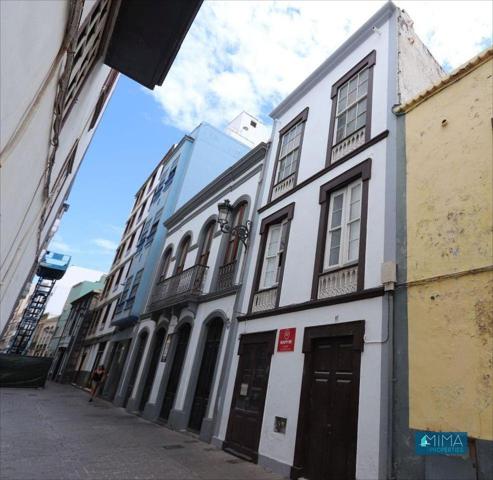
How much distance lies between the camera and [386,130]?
26.3 ft

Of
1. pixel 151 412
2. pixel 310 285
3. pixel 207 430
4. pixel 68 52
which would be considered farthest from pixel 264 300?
pixel 68 52

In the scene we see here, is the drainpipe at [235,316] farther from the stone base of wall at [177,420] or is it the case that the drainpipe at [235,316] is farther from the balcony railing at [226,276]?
the stone base of wall at [177,420]

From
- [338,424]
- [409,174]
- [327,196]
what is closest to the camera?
[338,424]

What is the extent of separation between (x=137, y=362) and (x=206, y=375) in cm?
739

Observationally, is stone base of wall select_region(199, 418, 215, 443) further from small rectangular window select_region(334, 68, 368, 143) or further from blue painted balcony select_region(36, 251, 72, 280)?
blue painted balcony select_region(36, 251, 72, 280)

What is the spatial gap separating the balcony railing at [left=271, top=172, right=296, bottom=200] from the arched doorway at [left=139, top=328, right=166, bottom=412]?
7.95 m

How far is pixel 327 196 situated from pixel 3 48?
821cm

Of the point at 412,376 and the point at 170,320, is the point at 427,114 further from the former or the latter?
the point at 170,320

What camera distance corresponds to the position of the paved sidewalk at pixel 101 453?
6123 mm

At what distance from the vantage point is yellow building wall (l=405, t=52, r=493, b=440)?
16.4ft

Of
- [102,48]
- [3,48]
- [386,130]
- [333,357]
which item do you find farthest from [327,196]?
[3,48]

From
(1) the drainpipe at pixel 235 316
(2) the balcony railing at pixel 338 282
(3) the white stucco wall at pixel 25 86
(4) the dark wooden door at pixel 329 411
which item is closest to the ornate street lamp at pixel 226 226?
(1) the drainpipe at pixel 235 316

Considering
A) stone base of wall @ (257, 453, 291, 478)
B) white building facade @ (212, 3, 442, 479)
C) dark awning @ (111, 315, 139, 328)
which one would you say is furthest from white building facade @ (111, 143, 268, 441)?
stone base of wall @ (257, 453, 291, 478)

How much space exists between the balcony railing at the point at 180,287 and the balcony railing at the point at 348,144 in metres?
6.51
